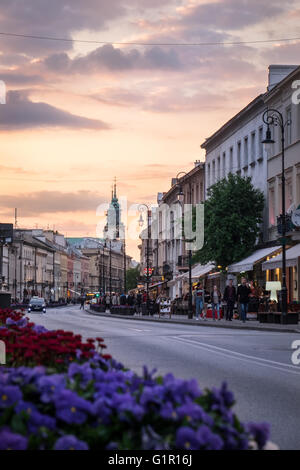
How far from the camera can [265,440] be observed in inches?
183

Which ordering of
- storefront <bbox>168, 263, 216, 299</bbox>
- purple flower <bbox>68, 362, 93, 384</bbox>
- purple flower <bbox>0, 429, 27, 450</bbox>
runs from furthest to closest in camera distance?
1. storefront <bbox>168, 263, 216, 299</bbox>
2. purple flower <bbox>68, 362, 93, 384</bbox>
3. purple flower <bbox>0, 429, 27, 450</bbox>

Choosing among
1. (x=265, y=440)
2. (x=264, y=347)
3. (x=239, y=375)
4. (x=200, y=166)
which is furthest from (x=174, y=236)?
(x=265, y=440)

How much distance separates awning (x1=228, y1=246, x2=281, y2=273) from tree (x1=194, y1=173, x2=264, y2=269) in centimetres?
Result: 138

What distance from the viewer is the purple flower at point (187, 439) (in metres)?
4.38

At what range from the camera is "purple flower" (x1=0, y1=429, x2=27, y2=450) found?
14.2 ft

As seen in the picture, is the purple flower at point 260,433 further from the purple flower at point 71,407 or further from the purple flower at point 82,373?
the purple flower at point 82,373

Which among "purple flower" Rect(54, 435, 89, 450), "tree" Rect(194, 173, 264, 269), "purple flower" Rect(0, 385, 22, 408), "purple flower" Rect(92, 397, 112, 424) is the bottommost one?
"purple flower" Rect(54, 435, 89, 450)

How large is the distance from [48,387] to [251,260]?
1906 inches

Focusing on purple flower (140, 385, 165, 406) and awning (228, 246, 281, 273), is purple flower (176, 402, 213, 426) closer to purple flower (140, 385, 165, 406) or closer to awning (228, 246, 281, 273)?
purple flower (140, 385, 165, 406)

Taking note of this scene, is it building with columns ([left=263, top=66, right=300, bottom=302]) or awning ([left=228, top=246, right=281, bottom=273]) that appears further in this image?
awning ([left=228, top=246, right=281, bottom=273])

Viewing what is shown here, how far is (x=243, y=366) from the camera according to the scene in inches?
699

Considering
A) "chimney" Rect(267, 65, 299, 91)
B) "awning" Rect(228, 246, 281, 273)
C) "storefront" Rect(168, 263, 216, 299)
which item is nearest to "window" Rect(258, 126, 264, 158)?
"chimney" Rect(267, 65, 299, 91)
